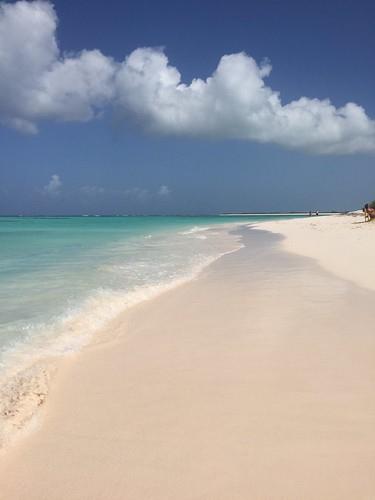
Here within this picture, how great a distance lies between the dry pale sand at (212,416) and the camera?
2254 millimetres

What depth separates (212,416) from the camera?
292cm

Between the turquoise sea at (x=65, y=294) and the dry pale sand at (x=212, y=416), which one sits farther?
the turquoise sea at (x=65, y=294)

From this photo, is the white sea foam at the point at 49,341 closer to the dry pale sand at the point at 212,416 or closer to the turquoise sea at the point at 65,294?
the turquoise sea at the point at 65,294

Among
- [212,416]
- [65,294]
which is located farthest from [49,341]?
[212,416]

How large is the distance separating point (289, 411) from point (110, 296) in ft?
16.6

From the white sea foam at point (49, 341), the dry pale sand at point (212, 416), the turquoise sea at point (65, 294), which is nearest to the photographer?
the dry pale sand at point (212, 416)

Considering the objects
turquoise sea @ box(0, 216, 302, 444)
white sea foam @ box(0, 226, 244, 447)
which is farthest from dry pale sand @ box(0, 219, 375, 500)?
turquoise sea @ box(0, 216, 302, 444)

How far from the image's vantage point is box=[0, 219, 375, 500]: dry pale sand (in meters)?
2.25

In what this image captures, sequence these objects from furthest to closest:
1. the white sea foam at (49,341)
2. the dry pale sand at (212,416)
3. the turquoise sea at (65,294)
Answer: the turquoise sea at (65,294) < the white sea foam at (49,341) < the dry pale sand at (212,416)

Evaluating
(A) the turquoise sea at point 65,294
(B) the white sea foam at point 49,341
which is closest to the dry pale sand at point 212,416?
(B) the white sea foam at point 49,341

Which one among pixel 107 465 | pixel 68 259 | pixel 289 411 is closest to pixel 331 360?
pixel 289 411

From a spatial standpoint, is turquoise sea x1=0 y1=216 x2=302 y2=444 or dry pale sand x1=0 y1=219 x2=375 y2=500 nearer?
dry pale sand x1=0 y1=219 x2=375 y2=500

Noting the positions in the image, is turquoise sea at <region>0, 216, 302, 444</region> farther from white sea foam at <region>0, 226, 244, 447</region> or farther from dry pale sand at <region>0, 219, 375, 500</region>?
dry pale sand at <region>0, 219, 375, 500</region>

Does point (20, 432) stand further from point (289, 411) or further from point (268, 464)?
point (289, 411)
